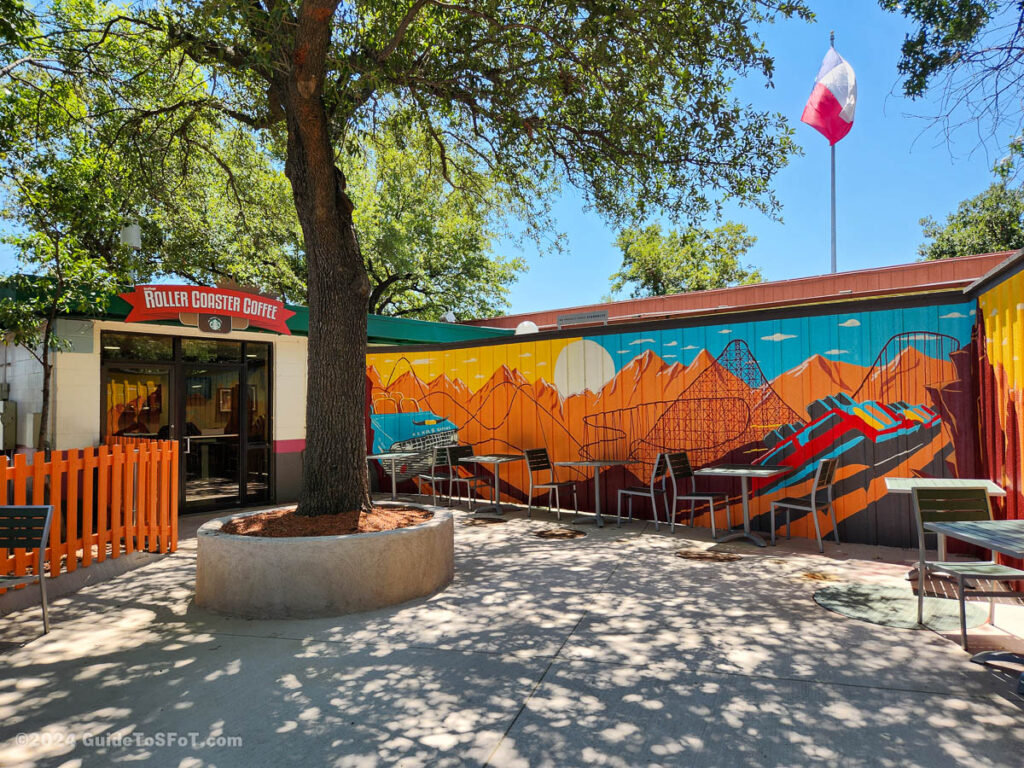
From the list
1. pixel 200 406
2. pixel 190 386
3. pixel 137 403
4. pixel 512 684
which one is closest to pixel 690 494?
pixel 512 684

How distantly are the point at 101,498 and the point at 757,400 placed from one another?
Result: 23.5ft

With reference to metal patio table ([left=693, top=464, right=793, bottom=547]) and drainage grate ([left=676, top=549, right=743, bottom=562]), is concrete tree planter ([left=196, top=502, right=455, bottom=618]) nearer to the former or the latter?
drainage grate ([left=676, top=549, right=743, bottom=562])

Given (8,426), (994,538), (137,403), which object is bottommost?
(994,538)

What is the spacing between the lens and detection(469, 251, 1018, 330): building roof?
11.3 m

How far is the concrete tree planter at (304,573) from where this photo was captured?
4.54 m

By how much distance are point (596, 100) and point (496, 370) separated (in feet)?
14.9

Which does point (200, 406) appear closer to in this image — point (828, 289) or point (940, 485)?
point (940, 485)

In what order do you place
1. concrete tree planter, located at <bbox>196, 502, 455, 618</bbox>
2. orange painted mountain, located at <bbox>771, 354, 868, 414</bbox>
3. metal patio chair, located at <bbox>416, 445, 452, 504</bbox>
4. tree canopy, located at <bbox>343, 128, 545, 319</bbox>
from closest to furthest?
concrete tree planter, located at <bbox>196, 502, 455, 618</bbox>, orange painted mountain, located at <bbox>771, 354, 868, 414</bbox>, metal patio chair, located at <bbox>416, 445, 452, 504</bbox>, tree canopy, located at <bbox>343, 128, 545, 319</bbox>

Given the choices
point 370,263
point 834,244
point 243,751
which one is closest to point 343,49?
point 243,751

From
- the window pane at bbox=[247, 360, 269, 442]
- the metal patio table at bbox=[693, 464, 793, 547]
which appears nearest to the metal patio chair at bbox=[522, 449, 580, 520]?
the metal patio table at bbox=[693, 464, 793, 547]

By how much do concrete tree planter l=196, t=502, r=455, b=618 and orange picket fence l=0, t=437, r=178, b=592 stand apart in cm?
140

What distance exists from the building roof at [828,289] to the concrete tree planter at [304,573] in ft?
22.1

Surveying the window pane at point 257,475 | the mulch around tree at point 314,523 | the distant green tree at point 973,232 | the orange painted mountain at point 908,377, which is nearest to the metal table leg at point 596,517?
the mulch around tree at point 314,523

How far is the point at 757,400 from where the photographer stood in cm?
760
